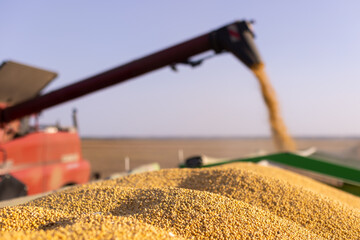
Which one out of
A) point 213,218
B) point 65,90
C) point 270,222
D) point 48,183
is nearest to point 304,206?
point 270,222

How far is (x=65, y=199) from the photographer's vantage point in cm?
239

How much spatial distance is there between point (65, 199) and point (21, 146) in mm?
2411

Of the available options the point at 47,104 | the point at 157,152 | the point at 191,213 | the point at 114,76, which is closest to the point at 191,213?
the point at 191,213

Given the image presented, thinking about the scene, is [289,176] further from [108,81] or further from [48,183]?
[48,183]

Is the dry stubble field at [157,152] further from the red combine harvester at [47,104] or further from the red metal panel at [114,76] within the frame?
the red metal panel at [114,76]

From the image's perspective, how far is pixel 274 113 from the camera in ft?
15.6

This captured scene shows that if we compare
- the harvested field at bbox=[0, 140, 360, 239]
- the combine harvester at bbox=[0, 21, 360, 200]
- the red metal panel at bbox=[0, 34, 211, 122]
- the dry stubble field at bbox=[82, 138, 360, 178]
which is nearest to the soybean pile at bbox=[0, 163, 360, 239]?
the harvested field at bbox=[0, 140, 360, 239]

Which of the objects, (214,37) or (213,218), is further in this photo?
(214,37)

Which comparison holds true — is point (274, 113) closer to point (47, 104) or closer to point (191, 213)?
point (191, 213)

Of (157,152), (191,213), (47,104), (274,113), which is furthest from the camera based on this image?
(157,152)

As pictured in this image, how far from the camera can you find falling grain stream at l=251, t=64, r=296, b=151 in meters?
4.13

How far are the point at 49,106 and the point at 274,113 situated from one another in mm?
3275

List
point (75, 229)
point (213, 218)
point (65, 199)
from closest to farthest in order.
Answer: point (75, 229), point (213, 218), point (65, 199)

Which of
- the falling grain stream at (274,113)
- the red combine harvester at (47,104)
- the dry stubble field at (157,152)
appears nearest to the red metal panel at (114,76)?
the red combine harvester at (47,104)
